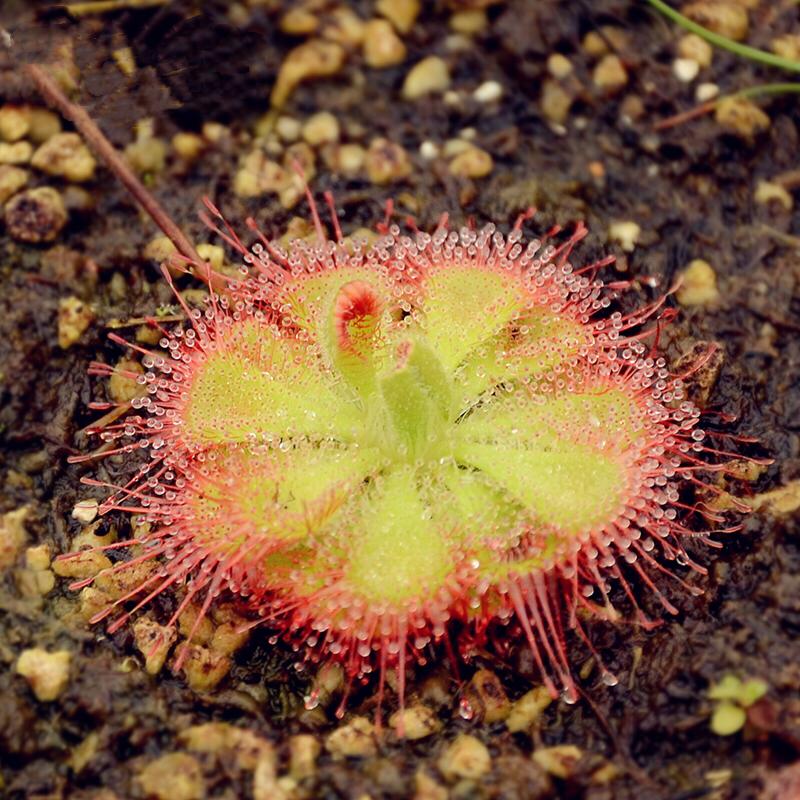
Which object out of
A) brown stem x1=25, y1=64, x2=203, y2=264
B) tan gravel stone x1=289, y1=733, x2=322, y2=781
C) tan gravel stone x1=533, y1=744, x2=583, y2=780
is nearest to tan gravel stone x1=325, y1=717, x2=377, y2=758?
tan gravel stone x1=289, y1=733, x2=322, y2=781

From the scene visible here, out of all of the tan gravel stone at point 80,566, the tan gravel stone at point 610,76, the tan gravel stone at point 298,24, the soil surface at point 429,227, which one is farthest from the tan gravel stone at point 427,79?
the tan gravel stone at point 80,566

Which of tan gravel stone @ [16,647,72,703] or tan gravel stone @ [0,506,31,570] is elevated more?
tan gravel stone @ [0,506,31,570]

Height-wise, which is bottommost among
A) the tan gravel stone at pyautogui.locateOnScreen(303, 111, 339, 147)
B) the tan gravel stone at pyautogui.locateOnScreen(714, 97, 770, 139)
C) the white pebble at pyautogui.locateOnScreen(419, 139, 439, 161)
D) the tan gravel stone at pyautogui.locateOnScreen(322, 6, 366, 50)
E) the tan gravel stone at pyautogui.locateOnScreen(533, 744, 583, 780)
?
Answer: the tan gravel stone at pyautogui.locateOnScreen(533, 744, 583, 780)

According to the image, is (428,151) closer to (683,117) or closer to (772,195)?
(683,117)

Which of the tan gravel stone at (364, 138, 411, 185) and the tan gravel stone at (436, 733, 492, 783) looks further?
the tan gravel stone at (364, 138, 411, 185)

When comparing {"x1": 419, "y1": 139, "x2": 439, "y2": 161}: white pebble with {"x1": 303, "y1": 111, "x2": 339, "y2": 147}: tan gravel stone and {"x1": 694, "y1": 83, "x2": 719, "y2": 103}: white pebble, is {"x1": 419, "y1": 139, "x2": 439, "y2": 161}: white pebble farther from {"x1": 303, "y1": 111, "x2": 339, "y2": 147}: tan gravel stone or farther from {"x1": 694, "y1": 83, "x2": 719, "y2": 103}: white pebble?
{"x1": 694, "y1": 83, "x2": 719, "y2": 103}: white pebble

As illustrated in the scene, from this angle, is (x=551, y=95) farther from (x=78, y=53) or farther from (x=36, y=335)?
(x=36, y=335)

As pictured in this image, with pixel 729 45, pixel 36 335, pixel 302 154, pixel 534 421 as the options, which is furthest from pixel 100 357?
pixel 729 45
